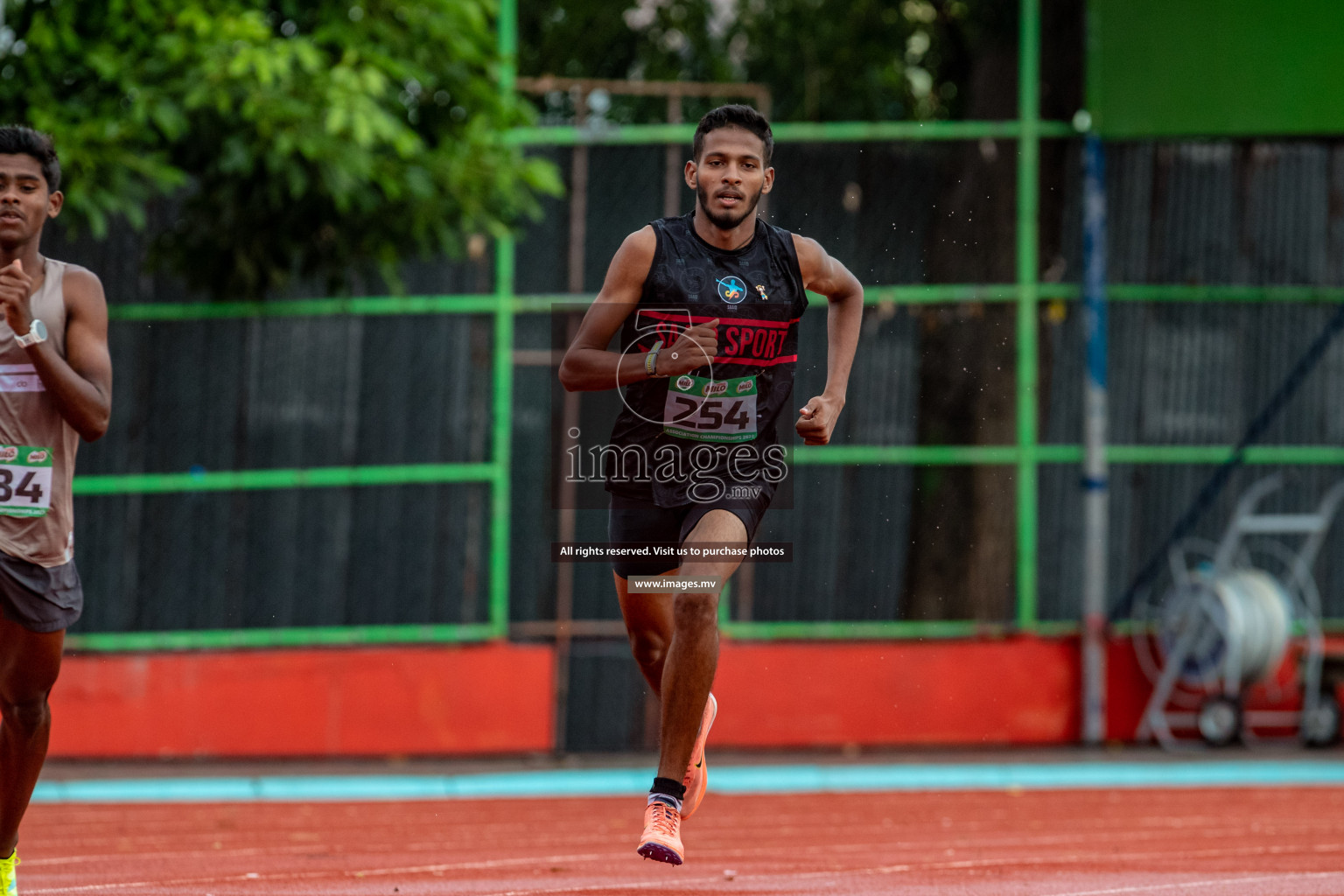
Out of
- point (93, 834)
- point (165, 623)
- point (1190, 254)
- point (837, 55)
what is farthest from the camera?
point (837, 55)

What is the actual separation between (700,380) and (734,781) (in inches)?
238

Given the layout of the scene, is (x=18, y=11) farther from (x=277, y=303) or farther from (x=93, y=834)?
(x=93, y=834)

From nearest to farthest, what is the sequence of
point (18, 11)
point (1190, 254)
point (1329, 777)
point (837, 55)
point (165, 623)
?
point (18, 11)
point (1329, 777)
point (165, 623)
point (1190, 254)
point (837, 55)

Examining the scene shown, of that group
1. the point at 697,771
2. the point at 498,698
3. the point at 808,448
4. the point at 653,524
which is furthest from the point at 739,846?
the point at 808,448

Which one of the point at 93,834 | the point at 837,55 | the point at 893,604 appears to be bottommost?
the point at 93,834

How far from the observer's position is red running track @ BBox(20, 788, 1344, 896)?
636cm

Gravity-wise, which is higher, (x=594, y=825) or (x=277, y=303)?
(x=277, y=303)

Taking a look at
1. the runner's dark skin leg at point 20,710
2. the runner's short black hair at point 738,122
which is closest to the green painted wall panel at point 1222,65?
the runner's short black hair at point 738,122

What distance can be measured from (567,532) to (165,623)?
268 centimetres

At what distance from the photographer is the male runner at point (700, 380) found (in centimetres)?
524

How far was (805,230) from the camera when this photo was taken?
12.5m

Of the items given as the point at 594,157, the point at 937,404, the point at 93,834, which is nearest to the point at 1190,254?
the point at 937,404

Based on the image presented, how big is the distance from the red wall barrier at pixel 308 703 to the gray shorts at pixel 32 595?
22.3 ft

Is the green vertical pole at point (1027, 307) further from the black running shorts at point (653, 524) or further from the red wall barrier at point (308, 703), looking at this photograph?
the black running shorts at point (653, 524)
